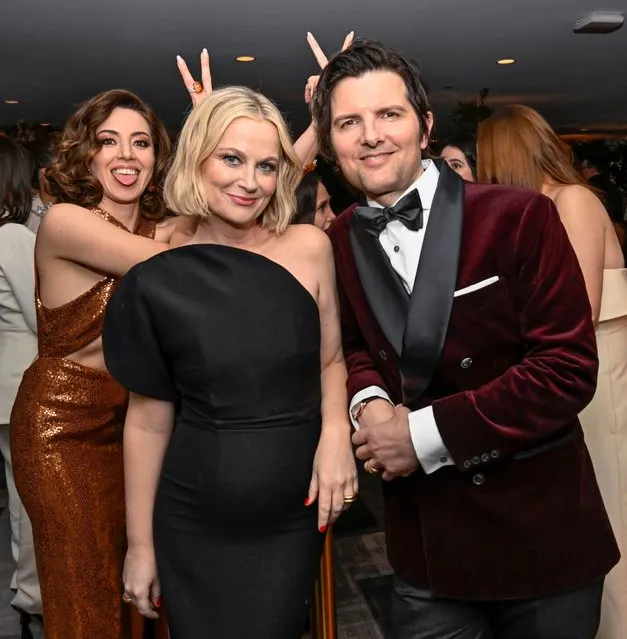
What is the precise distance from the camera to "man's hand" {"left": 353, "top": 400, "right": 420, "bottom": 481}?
1.39m

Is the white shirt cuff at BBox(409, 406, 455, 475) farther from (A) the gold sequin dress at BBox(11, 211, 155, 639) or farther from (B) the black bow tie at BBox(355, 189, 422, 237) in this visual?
(A) the gold sequin dress at BBox(11, 211, 155, 639)

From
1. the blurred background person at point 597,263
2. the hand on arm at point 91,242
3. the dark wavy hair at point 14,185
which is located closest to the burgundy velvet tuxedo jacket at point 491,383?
the hand on arm at point 91,242

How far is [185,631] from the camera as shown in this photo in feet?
4.92

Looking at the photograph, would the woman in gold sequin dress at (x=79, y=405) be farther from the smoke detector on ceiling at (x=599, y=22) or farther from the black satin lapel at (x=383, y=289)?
the smoke detector on ceiling at (x=599, y=22)

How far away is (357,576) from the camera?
3.00 meters

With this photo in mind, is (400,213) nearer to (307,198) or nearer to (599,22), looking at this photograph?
(307,198)

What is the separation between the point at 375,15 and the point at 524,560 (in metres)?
5.24

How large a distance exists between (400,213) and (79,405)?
1010 mm

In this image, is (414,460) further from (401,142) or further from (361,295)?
(401,142)

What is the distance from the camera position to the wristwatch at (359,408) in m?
1.49

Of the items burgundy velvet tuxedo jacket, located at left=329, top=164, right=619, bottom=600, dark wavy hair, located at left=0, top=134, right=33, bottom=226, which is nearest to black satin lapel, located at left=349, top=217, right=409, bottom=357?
burgundy velvet tuxedo jacket, located at left=329, top=164, right=619, bottom=600

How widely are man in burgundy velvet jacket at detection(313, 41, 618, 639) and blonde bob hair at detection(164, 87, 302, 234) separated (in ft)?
0.37

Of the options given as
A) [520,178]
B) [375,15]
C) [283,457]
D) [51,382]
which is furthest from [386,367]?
[375,15]

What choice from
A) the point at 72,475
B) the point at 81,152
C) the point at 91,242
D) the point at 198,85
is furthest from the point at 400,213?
the point at 72,475
